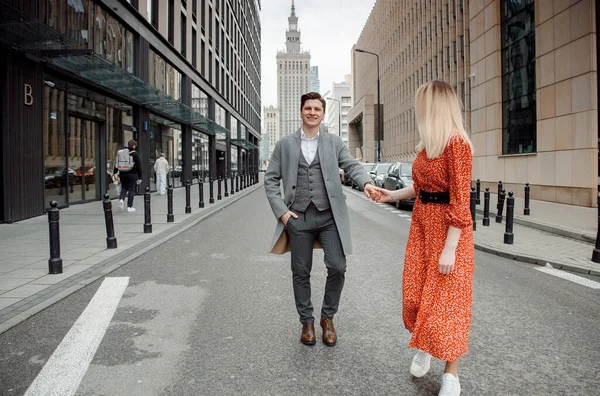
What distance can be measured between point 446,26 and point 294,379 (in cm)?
3549

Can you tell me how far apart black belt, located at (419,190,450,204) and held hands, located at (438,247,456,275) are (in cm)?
29

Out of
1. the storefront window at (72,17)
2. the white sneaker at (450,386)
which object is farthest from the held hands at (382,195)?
the storefront window at (72,17)

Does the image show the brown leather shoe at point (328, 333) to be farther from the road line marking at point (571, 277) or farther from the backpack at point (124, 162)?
the backpack at point (124, 162)

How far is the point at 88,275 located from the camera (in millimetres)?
5934

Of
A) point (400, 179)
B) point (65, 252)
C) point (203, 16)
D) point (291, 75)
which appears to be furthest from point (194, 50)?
point (291, 75)

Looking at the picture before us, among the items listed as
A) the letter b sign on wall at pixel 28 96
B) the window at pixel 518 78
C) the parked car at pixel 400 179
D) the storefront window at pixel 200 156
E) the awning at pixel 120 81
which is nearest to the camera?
the letter b sign on wall at pixel 28 96

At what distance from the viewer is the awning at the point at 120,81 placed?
11805 millimetres

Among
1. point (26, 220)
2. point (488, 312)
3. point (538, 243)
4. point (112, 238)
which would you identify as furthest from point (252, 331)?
point (26, 220)

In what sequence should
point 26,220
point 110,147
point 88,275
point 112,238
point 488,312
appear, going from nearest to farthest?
point 488,312 < point 88,275 < point 112,238 < point 26,220 < point 110,147

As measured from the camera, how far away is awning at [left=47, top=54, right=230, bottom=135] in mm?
11805

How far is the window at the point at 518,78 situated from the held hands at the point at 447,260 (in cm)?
1719

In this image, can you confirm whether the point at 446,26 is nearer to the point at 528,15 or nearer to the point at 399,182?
the point at 528,15

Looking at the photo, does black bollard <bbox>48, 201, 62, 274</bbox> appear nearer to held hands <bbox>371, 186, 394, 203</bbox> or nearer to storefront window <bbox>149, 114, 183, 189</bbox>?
held hands <bbox>371, 186, 394, 203</bbox>

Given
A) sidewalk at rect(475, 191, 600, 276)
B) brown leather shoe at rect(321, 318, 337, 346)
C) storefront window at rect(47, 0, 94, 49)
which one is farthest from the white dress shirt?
storefront window at rect(47, 0, 94, 49)
